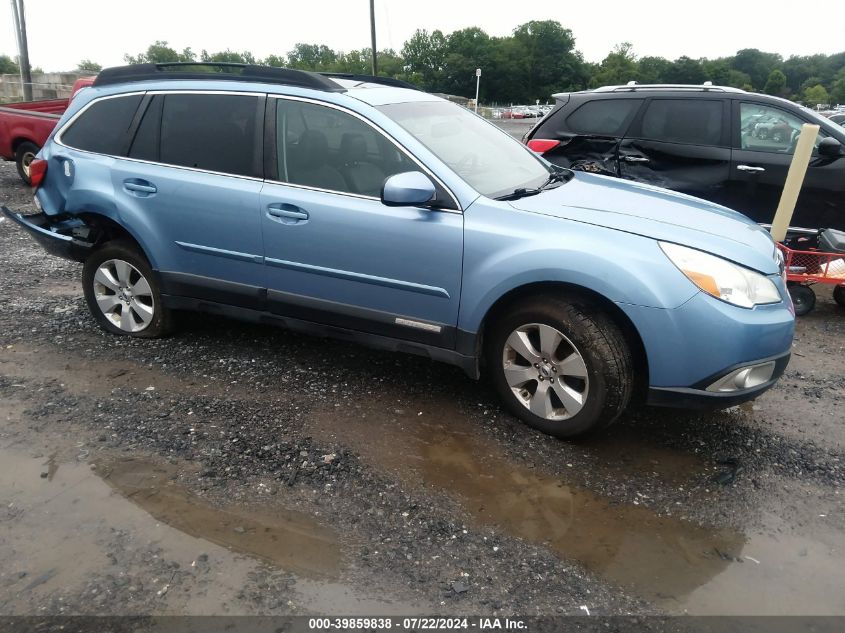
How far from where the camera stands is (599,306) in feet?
10.8

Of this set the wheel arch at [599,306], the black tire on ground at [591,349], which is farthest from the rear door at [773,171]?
the black tire on ground at [591,349]

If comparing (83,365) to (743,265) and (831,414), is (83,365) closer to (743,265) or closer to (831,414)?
(743,265)

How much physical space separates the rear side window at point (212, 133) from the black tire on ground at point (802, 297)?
4632 mm

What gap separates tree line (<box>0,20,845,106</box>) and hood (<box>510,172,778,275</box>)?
9015 centimetres

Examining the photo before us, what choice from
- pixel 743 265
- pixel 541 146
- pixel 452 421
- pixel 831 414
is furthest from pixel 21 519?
pixel 541 146

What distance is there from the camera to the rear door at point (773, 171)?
6.03m

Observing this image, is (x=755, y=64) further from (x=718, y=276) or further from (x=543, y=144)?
(x=718, y=276)

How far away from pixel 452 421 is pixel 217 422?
1341 millimetres

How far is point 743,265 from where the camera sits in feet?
10.5

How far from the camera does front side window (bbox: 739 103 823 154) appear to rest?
20.2 ft

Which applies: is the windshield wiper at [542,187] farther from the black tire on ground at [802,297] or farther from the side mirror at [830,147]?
the side mirror at [830,147]

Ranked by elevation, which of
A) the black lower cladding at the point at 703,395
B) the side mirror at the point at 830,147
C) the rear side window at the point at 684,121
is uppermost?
the rear side window at the point at 684,121

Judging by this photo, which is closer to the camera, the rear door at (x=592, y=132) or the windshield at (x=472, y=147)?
the windshield at (x=472, y=147)

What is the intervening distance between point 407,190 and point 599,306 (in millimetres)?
1152
